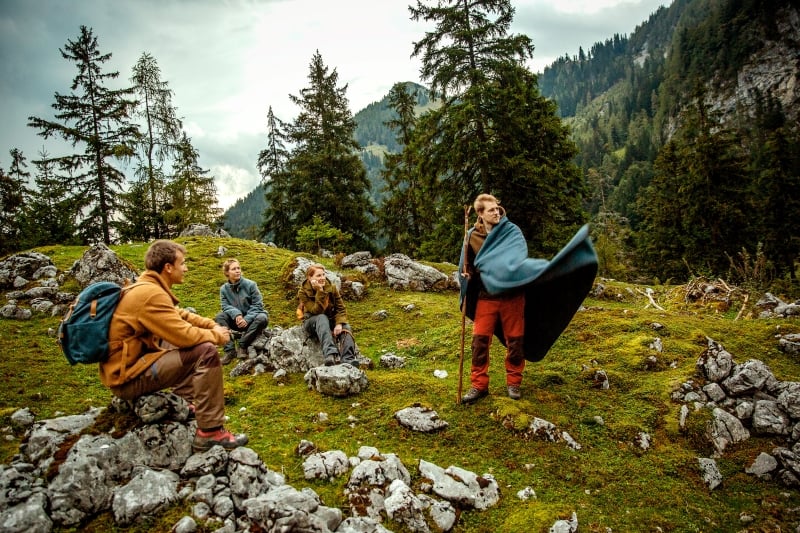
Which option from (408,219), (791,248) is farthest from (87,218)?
(791,248)

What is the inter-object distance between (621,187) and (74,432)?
312ft

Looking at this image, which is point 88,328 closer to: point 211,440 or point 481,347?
point 211,440

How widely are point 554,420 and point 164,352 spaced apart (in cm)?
462

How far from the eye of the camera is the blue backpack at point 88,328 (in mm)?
3295

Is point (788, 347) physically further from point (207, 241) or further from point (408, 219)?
point (408, 219)

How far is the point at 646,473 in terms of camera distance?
165 inches

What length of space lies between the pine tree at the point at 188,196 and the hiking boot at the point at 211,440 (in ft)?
71.7

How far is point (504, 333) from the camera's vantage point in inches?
211

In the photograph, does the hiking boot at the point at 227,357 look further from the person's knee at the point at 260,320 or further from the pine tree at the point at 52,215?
the pine tree at the point at 52,215

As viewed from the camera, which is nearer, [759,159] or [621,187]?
[759,159]

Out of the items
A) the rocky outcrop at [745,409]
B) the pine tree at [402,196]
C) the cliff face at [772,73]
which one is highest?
the cliff face at [772,73]

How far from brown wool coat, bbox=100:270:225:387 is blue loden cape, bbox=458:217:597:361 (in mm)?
3576

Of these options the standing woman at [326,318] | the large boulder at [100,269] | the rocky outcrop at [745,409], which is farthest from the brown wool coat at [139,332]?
the large boulder at [100,269]

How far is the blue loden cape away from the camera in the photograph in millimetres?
4406
